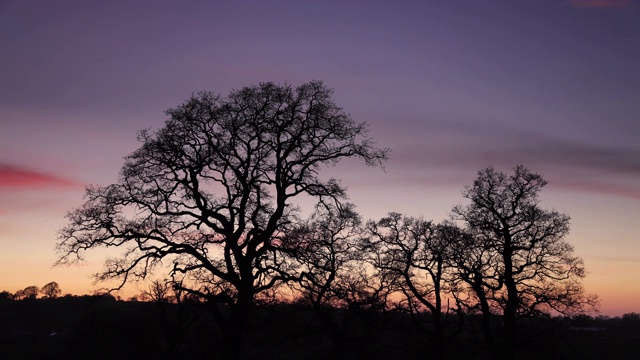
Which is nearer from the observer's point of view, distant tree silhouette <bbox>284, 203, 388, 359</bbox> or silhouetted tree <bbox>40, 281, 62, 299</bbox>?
distant tree silhouette <bbox>284, 203, 388, 359</bbox>

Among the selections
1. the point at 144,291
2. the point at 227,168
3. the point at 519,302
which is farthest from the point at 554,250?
the point at 144,291

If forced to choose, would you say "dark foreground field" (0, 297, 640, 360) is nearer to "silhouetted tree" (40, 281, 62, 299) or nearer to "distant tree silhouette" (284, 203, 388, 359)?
"distant tree silhouette" (284, 203, 388, 359)

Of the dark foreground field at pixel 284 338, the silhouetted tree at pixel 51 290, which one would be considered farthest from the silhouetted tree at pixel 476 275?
the silhouetted tree at pixel 51 290

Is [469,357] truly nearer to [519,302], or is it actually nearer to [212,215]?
[519,302]

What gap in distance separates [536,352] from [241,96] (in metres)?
26.5

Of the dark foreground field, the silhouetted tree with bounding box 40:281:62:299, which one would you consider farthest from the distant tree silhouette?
the silhouetted tree with bounding box 40:281:62:299

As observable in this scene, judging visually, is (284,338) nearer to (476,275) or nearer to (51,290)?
(476,275)

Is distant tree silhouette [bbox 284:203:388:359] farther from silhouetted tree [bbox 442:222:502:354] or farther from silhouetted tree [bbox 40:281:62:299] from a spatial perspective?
silhouetted tree [bbox 40:281:62:299]

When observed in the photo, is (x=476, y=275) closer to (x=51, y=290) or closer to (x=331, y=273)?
(x=331, y=273)

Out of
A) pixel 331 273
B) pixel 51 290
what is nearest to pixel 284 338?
pixel 331 273

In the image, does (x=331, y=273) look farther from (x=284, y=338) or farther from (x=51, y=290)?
(x=51, y=290)

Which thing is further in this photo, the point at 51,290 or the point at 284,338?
the point at 51,290

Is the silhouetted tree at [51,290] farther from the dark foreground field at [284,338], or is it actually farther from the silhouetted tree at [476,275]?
the silhouetted tree at [476,275]

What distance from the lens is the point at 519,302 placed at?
3172 cm
